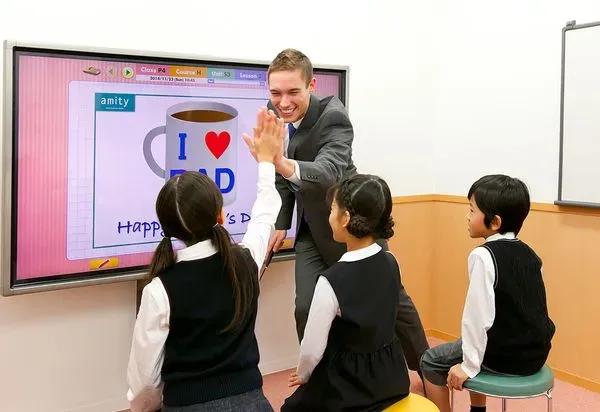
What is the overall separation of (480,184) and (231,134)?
1.14 m

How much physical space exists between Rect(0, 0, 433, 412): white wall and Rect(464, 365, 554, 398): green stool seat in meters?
1.42

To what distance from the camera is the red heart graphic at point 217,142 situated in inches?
111

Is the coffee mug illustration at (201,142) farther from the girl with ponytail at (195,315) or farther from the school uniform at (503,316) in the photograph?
the school uniform at (503,316)

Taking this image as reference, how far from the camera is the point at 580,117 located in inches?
125

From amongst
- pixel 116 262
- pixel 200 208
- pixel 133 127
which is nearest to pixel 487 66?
pixel 133 127

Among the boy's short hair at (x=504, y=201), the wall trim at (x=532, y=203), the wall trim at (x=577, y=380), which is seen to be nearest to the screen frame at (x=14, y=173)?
the boy's short hair at (x=504, y=201)

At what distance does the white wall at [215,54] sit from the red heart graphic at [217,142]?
1.31 ft

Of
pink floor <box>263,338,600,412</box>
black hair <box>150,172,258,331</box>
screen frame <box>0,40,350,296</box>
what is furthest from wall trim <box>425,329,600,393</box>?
black hair <box>150,172,258,331</box>

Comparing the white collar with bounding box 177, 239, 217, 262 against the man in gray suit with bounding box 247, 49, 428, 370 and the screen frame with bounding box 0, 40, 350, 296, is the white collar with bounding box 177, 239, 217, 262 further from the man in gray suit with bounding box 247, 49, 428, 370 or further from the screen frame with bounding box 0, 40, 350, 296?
the screen frame with bounding box 0, 40, 350, 296

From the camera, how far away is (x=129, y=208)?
2.62 m

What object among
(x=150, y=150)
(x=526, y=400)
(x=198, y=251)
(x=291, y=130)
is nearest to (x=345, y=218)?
(x=198, y=251)

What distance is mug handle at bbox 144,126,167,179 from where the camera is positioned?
2.64 metres

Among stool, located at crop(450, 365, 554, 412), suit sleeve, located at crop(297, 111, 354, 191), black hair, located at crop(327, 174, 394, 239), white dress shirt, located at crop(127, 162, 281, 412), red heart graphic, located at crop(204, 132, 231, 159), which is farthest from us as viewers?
red heart graphic, located at crop(204, 132, 231, 159)

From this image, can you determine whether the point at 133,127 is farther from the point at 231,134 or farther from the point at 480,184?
the point at 480,184
